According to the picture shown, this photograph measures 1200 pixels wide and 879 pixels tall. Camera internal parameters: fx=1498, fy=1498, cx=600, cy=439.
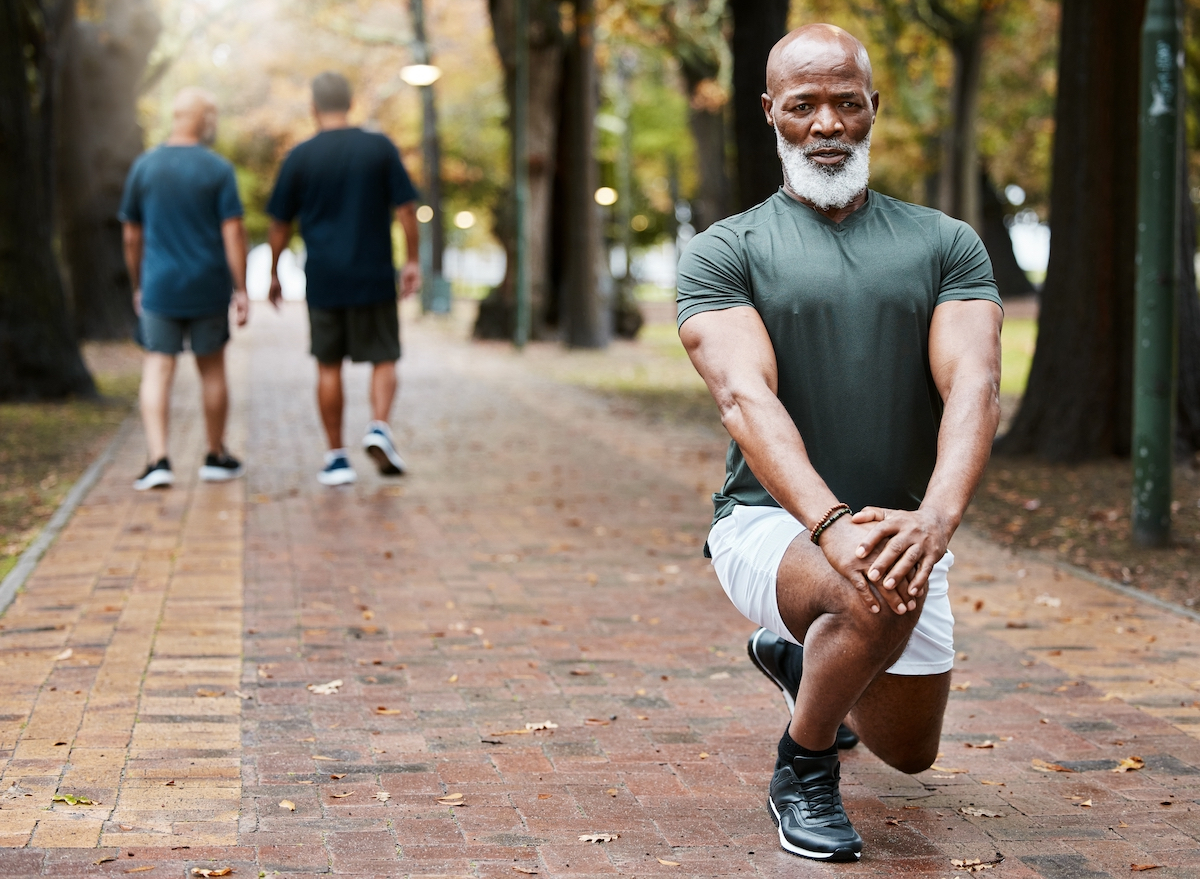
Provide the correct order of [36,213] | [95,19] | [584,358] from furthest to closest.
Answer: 1. [95,19]
2. [584,358]
3. [36,213]

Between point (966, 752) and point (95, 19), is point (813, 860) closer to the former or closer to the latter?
point (966, 752)

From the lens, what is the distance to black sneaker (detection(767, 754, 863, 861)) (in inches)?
134

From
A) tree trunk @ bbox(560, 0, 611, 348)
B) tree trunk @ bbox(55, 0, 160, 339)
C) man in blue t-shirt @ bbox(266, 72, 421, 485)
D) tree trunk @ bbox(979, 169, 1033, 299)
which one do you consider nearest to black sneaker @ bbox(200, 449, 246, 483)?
man in blue t-shirt @ bbox(266, 72, 421, 485)

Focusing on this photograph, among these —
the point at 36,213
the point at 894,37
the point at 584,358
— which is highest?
the point at 894,37

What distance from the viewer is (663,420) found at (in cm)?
1342

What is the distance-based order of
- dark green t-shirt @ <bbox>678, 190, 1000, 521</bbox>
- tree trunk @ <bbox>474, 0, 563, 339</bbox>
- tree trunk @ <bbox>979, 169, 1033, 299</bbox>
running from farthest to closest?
1. tree trunk @ <bbox>979, 169, 1033, 299</bbox>
2. tree trunk @ <bbox>474, 0, 563, 339</bbox>
3. dark green t-shirt @ <bbox>678, 190, 1000, 521</bbox>

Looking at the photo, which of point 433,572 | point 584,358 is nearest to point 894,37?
point 584,358

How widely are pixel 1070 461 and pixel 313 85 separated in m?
5.14

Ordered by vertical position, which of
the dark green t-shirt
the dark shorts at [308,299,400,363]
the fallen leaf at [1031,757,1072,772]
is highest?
the dark green t-shirt

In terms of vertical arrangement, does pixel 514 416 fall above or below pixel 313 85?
below

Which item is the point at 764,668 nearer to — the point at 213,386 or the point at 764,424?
the point at 764,424

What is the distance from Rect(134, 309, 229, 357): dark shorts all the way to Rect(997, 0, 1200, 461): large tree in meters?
5.12

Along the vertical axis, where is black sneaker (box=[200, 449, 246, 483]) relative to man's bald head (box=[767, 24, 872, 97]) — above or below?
below

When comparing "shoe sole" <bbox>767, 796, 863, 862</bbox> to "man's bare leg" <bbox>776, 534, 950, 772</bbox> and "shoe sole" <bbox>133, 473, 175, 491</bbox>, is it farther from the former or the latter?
"shoe sole" <bbox>133, 473, 175, 491</bbox>
